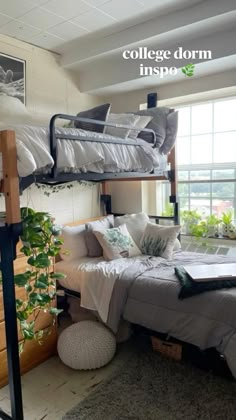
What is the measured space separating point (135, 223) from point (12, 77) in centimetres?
171

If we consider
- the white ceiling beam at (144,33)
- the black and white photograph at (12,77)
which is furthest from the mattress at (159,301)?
the white ceiling beam at (144,33)

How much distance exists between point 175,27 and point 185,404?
252 centimetres

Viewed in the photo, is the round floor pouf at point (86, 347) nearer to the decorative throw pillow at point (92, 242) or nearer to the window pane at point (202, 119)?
the decorative throw pillow at point (92, 242)

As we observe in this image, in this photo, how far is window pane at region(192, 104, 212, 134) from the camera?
3.11 m

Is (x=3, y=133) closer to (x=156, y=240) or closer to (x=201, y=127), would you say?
(x=156, y=240)

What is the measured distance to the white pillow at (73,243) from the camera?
2.71 meters

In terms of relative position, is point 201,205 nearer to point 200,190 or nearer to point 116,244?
point 200,190

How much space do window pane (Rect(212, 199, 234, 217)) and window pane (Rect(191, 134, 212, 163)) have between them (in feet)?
1.42

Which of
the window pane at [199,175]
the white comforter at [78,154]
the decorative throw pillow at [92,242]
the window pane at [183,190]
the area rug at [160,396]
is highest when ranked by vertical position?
the white comforter at [78,154]

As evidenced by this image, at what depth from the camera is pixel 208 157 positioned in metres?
3.15

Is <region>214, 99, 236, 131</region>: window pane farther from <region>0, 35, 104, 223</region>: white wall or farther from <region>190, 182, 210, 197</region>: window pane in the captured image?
<region>0, 35, 104, 223</region>: white wall

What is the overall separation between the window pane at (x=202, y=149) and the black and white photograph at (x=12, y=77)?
5.75ft

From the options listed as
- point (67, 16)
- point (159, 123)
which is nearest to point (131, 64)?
point (159, 123)

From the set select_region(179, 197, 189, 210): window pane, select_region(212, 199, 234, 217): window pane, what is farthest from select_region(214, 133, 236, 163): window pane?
select_region(179, 197, 189, 210): window pane
